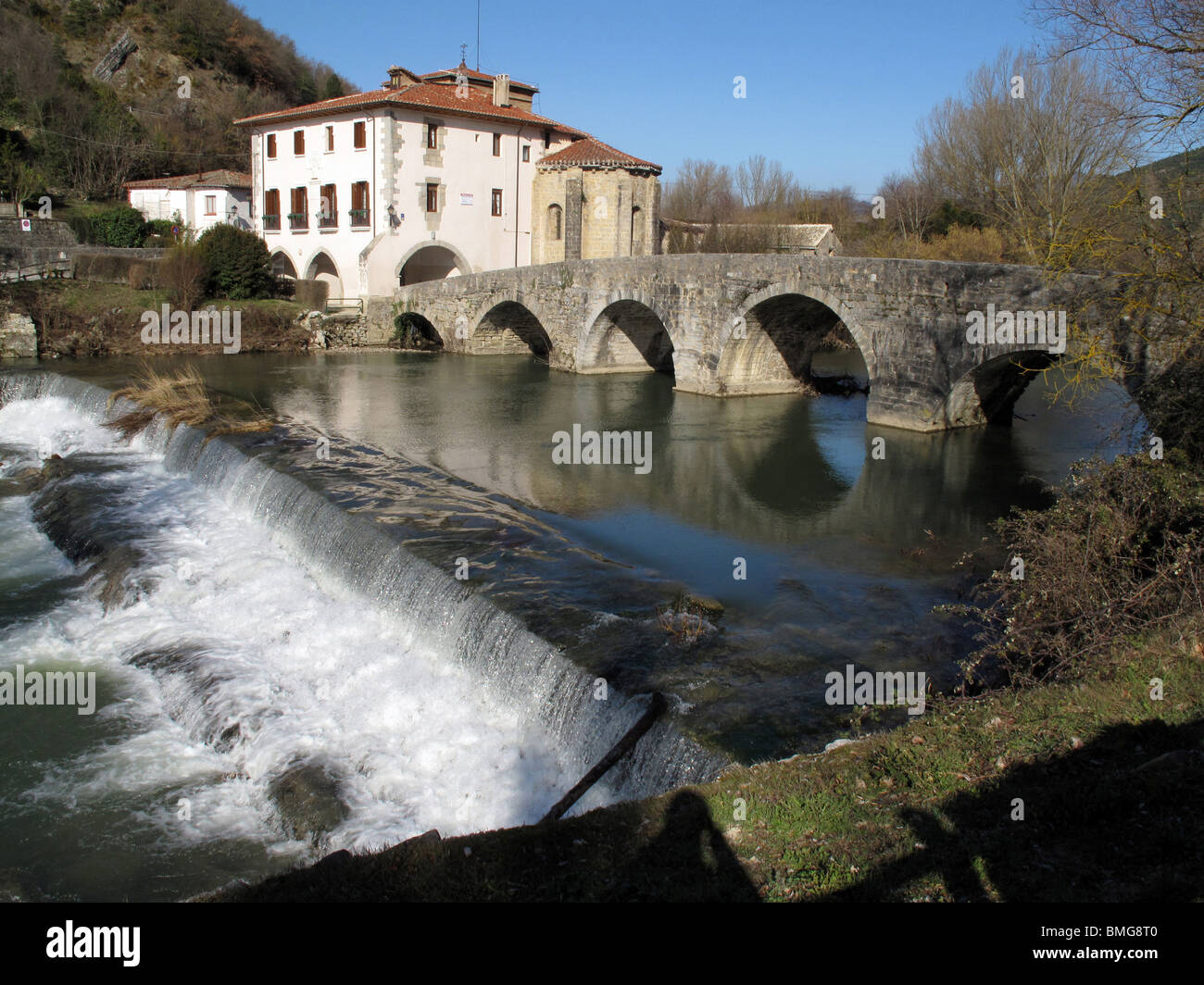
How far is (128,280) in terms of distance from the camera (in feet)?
94.1

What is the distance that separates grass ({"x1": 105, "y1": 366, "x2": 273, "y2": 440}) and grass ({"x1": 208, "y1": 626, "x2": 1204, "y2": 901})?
12.7 metres

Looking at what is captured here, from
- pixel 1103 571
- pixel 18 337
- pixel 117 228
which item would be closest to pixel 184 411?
pixel 18 337

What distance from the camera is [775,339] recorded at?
68.1 feet

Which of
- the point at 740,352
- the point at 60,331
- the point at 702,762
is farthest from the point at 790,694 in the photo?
the point at 60,331

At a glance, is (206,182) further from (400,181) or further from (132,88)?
(132,88)

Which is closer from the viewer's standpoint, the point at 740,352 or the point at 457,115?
the point at 740,352

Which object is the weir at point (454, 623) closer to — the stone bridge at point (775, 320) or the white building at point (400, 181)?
the stone bridge at point (775, 320)

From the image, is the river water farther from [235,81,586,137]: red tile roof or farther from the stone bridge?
[235,81,586,137]: red tile roof

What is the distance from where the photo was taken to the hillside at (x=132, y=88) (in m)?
40.0

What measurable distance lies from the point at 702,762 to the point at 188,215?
128ft

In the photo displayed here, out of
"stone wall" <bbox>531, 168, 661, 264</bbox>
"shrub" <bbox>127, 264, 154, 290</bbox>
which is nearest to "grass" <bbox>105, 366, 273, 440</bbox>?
"shrub" <bbox>127, 264, 154, 290</bbox>
